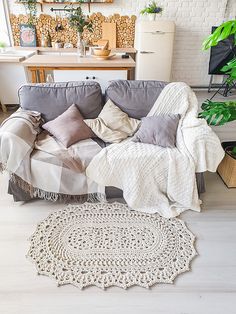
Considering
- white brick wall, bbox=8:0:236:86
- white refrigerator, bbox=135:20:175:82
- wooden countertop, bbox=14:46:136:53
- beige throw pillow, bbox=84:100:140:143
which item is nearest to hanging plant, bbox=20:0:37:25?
white brick wall, bbox=8:0:236:86

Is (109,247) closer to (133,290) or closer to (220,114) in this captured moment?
(133,290)

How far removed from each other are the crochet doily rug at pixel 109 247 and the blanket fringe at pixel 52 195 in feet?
0.20

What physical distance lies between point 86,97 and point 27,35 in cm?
302

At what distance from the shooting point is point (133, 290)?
1.45 m

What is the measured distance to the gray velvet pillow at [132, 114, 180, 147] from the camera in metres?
2.08

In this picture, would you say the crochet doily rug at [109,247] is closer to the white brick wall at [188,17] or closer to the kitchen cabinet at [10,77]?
the kitchen cabinet at [10,77]

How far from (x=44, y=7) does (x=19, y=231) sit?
4.11 m

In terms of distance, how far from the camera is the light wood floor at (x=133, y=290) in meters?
1.35

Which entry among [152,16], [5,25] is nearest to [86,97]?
[152,16]

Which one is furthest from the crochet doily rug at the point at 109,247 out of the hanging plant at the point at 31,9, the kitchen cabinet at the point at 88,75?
the hanging plant at the point at 31,9

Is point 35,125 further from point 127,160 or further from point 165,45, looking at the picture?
point 165,45

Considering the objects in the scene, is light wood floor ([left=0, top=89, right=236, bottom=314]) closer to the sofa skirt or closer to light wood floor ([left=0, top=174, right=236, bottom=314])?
light wood floor ([left=0, top=174, right=236, bottom=314])

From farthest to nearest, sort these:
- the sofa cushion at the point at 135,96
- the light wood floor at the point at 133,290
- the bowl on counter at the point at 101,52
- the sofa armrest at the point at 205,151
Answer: the bowl on counter at the point at 101,52 < the sofa cushion at the point at 135,96 < the sofa armrest at the point at 205,151 < the light wood floor at the point at 133,290

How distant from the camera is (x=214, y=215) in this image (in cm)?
198
